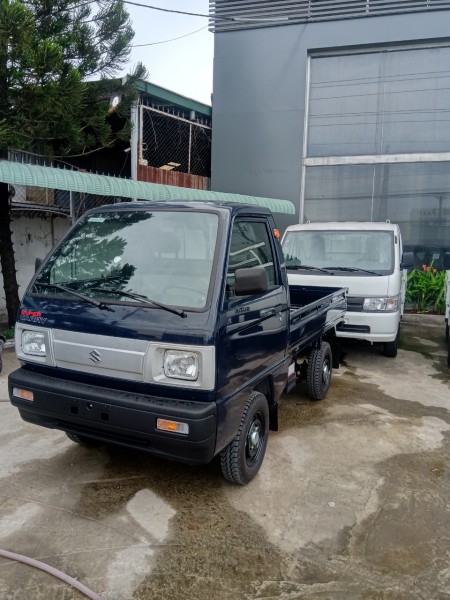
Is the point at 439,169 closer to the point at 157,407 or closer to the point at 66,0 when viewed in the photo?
the point at 66,0

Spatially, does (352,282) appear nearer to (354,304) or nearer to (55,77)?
(354,304)

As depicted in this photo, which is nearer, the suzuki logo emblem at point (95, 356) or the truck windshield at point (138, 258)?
the suzuki logo emblem at point (95, 356)

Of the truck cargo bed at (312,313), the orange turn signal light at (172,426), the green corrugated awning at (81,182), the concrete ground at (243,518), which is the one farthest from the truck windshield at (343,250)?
the orange turn signal light at (172,426)

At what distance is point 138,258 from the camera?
3.31 meters

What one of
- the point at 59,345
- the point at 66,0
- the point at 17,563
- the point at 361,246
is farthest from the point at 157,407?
the point at 66,0

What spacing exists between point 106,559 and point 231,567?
2.34 ft

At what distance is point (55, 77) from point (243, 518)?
6.31m

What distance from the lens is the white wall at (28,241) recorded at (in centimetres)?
955

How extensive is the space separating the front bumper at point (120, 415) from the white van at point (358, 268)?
4155mm

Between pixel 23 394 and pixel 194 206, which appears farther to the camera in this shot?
pixel 194 206

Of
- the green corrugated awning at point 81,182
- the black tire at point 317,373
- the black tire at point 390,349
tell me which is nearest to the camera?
the black tire at point 317,373

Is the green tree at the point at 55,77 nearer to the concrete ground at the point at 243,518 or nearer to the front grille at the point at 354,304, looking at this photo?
the concrete ground at the point at 243,518

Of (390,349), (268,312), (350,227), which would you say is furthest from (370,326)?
(268,312)

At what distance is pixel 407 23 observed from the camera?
36.6 ft
